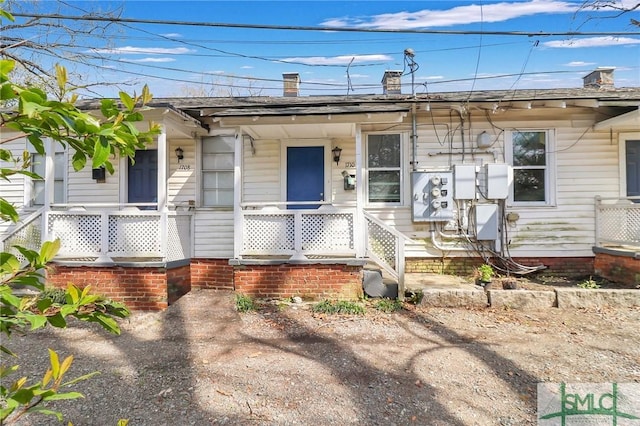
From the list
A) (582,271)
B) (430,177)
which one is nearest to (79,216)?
(430,177)

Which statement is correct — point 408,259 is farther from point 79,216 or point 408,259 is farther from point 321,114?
point 79,216

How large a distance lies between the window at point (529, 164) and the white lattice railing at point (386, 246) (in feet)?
9.96

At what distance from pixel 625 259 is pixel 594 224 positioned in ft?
3.18

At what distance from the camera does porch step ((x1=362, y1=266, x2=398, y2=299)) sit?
618 cm

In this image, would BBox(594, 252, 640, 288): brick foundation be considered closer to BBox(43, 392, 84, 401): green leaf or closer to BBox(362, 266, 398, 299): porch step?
BBox(362, 266, 398, 299): porch step

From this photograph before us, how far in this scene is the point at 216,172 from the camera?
774 centimetres

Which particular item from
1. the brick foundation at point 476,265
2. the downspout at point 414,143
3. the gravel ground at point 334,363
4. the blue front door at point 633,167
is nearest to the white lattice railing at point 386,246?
the gravel ground at point 334,363

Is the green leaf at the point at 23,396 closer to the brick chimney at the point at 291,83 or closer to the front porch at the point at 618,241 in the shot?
the front porch at the point at 618,241

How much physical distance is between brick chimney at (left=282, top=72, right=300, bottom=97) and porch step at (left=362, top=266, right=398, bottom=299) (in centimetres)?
568

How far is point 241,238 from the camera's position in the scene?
20.9ft

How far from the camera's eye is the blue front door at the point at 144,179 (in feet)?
25.5

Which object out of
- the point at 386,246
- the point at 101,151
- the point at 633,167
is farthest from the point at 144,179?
the point at 633,167

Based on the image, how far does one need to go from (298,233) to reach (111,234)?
129 inches

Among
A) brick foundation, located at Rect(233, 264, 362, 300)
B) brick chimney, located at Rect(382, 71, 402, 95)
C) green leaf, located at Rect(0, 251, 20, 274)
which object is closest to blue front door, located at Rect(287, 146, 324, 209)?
brick foundation, located at Rect(233, 264, 362, 300)
